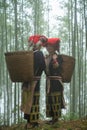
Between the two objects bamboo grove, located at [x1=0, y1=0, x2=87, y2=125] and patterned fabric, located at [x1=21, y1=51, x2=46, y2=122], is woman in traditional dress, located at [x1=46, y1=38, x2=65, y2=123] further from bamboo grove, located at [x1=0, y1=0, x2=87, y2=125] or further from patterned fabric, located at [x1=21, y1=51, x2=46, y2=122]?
bamboo grove, located at [x1=0, y1=0, x2=87, y2=125]

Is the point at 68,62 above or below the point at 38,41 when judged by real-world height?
below

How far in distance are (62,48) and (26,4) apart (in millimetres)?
4632

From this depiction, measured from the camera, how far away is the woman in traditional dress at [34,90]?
457 centimetres

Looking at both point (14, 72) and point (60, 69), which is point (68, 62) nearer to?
point (60, 69)

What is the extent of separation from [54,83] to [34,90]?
392 mm

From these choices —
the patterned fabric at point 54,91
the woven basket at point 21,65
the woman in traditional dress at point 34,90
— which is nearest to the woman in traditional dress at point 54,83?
the patterned fabric at point 54,91

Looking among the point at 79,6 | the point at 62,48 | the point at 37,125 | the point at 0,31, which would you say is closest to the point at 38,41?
the point at 37,125

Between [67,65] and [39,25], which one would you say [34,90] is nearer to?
[67,65]

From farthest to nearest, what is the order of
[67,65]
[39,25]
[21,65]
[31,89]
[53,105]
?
1. [39,25]
2. [67,65]
3. [53,105]
4. [31,89]
5. [21,65]

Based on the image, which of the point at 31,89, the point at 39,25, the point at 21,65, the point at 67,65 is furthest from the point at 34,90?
the point at 39,25

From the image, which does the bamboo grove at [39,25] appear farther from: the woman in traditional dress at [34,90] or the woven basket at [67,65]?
the woman in traditional dress at [34,90]

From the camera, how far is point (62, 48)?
1377 centimetres

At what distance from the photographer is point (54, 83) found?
4895 millimetres

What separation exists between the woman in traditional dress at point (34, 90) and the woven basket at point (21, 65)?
226 mm
